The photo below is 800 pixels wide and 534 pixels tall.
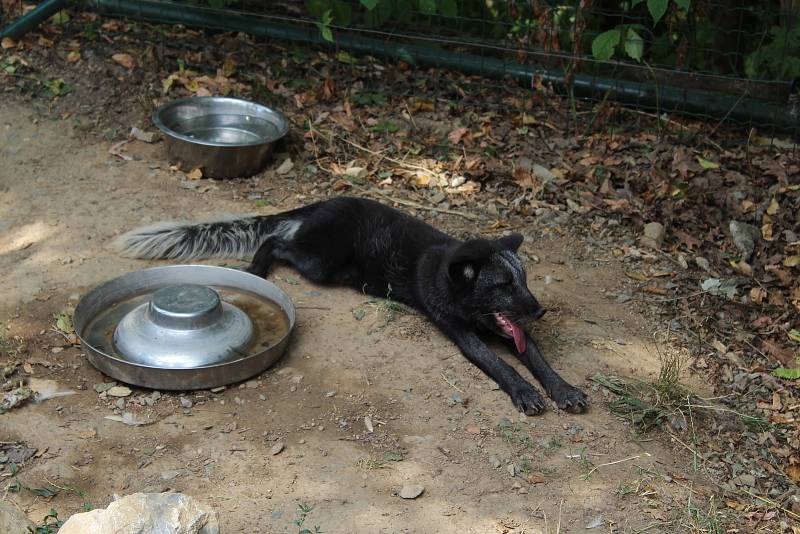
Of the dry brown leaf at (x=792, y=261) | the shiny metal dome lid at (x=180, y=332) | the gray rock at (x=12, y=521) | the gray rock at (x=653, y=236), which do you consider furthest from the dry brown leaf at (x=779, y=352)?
the gray rock at (x=12, y=521)

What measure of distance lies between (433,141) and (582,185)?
1.25m

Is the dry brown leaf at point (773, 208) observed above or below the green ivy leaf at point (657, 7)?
below

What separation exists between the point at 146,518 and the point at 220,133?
4.49 meters

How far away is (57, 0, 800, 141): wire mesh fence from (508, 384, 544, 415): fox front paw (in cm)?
309

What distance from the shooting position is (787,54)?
7.09m

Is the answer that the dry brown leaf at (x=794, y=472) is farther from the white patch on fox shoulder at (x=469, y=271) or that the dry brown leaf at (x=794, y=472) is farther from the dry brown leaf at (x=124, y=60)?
the dry brown leaf at (x=124, y=60)

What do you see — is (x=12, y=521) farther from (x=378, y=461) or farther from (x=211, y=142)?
(x=211, y=142)

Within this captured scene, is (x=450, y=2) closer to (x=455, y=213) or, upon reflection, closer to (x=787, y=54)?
(x=455, y=213)

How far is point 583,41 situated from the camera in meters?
7.70

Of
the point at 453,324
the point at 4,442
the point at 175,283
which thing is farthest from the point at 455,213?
the point at 4,442

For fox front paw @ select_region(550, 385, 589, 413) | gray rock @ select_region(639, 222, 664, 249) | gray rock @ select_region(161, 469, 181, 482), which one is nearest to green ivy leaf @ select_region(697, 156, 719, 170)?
gray rock @ select_region(639, 222, 664, 249)

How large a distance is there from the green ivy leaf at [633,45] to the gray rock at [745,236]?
1.41 meters

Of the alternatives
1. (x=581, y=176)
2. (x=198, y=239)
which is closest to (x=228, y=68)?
(x=198, y=239)

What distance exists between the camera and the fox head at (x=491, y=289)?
16.1ft
